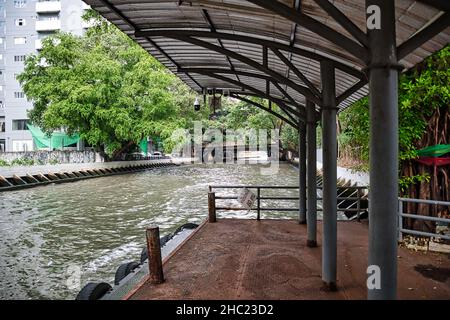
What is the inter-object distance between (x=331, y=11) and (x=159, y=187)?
79.8 ft

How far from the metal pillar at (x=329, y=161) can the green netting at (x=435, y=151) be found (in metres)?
4.53

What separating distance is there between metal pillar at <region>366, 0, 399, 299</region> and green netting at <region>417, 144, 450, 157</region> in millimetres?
6431

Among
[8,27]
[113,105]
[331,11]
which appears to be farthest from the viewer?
[8,27]

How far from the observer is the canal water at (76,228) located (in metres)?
8.83

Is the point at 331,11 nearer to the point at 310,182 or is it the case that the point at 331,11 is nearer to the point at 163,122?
the point at 310,182

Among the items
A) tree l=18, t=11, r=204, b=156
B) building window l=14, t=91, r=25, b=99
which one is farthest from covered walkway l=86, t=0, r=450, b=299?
building window l=14, t=91, r=25, b=99

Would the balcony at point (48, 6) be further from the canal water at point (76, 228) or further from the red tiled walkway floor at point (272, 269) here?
the red tiled walkway floor at point (272, 269)

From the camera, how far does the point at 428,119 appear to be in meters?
9.00

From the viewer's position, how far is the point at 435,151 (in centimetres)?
871

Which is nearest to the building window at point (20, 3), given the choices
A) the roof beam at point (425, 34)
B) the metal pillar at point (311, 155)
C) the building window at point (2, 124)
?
the building window at point (2, 124)

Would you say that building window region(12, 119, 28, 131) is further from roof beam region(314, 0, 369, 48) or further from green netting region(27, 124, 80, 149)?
roof beam region(314, 0, 369, 48)

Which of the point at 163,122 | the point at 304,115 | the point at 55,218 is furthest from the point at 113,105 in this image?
the point at 304,115

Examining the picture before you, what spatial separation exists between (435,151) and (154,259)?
6679 millimetres

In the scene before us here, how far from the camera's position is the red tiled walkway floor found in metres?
5.52
